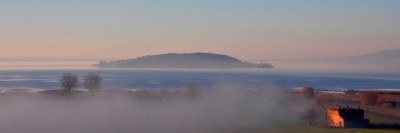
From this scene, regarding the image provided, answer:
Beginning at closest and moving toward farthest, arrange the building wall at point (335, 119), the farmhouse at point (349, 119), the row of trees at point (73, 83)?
Answer: the farmhouse at point (349, 119) < the building wall at point (335, 119) < the row of trees at point (73, 83)

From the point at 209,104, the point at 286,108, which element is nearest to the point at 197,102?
the point at 209,104

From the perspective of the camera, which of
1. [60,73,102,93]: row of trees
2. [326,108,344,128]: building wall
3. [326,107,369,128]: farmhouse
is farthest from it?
[60,73,102,93]: row of trees

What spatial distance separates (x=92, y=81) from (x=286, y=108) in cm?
3804

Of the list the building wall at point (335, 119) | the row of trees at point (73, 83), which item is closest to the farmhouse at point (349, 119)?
the building wall at point (335, 119)

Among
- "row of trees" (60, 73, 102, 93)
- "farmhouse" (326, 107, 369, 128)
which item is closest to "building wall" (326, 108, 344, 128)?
"farmhouse" (326, 107, 369, 128)

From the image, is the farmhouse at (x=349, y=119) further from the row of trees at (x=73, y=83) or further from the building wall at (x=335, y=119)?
the row of trees at (x=73, y=83)

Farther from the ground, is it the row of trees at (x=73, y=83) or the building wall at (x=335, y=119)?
the row of trees at (x=73, y=83)

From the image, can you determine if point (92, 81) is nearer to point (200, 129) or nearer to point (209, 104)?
point (209, 104)

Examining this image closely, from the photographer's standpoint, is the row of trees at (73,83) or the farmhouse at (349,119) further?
the row of trees at (73,83)

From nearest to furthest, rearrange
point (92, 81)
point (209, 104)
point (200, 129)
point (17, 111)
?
1. point (200, 129)
2. point (17, 111)
3. point (209, 104)
4. point (92, 81)

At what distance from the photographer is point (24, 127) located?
52156 mm

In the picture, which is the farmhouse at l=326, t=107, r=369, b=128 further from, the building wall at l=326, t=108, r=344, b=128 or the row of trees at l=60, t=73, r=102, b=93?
the row of trees at l=60, t=73, r=102, b=93

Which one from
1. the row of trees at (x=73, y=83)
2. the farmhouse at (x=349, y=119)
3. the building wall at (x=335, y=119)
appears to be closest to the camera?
the farmhouse at (x=349, y=119)

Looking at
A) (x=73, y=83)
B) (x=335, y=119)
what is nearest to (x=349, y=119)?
(x=335, y=119)
